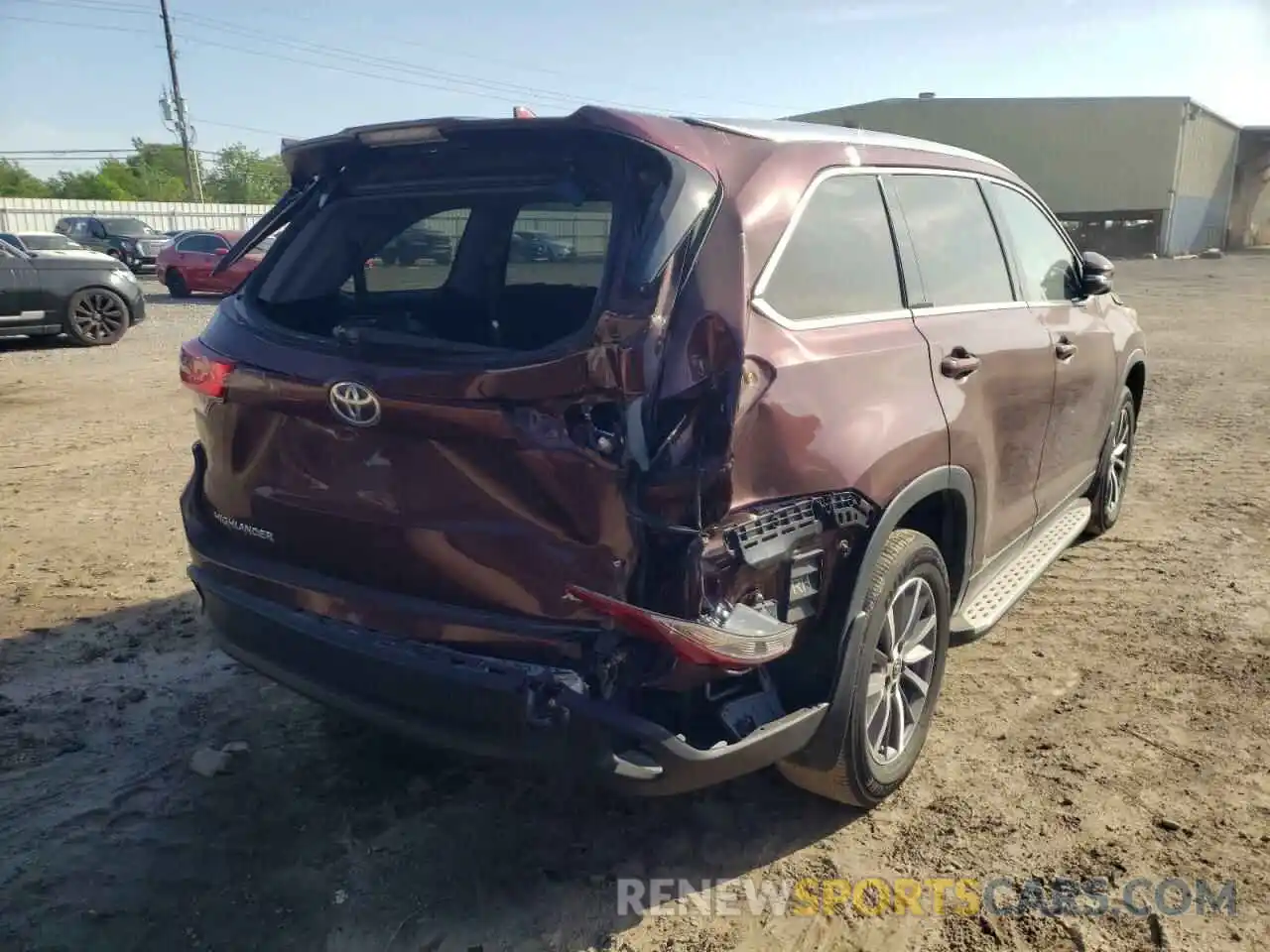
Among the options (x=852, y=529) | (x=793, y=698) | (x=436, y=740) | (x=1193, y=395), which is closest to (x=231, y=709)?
(x=436, y=740)

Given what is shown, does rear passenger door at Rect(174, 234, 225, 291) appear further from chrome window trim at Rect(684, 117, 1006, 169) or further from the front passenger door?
chrome window trim at Rect(684, 117, 1006, 169)

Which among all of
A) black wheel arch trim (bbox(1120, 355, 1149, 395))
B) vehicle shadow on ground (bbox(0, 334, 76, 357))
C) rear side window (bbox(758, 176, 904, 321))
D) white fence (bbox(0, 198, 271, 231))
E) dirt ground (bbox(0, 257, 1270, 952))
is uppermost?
white fence (bbox(0, 198, 271, 231))

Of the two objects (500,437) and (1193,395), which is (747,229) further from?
(1193,395)

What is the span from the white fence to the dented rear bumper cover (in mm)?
37234

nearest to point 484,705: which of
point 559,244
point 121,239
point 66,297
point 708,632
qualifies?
point 708,632

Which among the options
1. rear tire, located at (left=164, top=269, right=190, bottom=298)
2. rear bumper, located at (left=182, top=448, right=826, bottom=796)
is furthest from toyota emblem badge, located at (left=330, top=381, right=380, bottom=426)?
rear tire, located at (left=164, top=269, right=190, bottom=298)

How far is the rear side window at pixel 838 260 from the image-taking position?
8.29 ft

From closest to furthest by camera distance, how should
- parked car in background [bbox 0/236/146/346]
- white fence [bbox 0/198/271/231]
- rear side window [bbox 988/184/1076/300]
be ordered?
1. rear side window [bbox 988/184/1076/300]
2. parked car in background [bbox 0/236/146/346]
3. white fence [bbox 0/198/271/231]

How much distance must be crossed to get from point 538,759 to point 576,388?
0.87m

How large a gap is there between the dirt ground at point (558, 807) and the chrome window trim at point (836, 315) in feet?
4.26

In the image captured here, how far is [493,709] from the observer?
2270 mm

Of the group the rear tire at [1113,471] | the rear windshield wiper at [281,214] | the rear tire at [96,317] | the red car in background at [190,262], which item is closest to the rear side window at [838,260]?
the rear windshield wiper at [281,214]

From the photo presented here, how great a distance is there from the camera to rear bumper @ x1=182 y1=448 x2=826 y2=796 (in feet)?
7.22

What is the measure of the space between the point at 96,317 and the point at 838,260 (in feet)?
42.1
